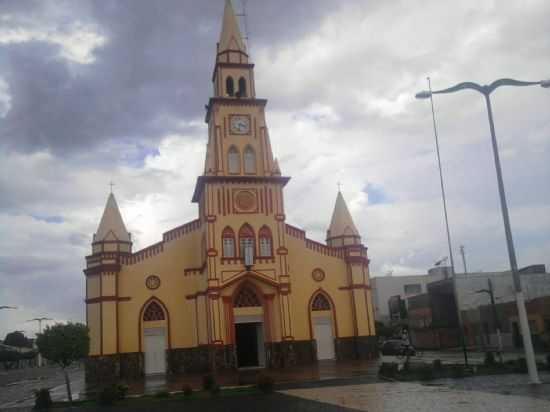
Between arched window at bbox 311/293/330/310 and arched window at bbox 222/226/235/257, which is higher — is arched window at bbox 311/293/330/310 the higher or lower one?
the lower one

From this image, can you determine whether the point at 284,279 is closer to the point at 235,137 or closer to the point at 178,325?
the point at 178,325

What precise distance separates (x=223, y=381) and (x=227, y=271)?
11732 millimetres

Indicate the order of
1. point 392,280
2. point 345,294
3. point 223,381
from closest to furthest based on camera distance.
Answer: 1. point 223,381
2. point 345,294
3. point 392,280

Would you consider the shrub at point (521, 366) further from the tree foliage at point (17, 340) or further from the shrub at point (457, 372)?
the tree foliage at point (17, 340)

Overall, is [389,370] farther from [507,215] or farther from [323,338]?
[323,338]

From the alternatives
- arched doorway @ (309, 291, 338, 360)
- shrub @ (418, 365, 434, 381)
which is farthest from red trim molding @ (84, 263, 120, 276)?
shrub @ (418, 365, 434, 381)

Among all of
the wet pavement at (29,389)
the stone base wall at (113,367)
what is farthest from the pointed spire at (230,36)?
the wet pavement at (29,389)

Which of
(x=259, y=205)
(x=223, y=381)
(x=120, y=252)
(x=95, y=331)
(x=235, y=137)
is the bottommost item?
(x=223, y=381)

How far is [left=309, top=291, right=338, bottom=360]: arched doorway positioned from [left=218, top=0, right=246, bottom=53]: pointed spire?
20578 mm

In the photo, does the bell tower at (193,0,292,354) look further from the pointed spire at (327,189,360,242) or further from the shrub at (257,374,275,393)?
the shrub at (257,374,275,393)

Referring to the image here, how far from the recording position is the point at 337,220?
46.8 metres

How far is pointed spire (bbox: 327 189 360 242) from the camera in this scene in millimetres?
46219

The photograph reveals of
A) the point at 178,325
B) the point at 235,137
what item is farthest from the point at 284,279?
the point at 235,137

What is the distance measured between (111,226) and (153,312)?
7.18 m
